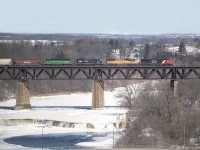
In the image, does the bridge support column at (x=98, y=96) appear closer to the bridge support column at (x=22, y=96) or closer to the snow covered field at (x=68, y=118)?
the snow covered field at (x=68, y=118)

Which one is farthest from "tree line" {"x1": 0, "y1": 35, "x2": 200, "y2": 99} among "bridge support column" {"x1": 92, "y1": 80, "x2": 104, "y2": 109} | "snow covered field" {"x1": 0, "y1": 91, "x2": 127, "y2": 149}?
"bridge support column" {"x1": 92, "y1": 80, "x2": 104, "y2": 109}

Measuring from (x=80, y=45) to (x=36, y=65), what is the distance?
91.3 metres

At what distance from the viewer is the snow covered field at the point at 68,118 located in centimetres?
5529

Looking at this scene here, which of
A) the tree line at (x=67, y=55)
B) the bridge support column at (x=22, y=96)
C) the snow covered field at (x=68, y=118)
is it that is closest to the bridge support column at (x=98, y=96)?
the snow covered field at (x=68, y=118)

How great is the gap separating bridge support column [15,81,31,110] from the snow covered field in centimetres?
106

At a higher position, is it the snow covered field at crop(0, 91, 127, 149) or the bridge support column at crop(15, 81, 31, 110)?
the bridge support column at crop(15, 81, 31, 110)

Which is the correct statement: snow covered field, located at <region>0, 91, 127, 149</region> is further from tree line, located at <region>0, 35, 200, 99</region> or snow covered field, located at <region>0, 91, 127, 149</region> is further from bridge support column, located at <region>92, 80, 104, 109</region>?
tree line, located at <region>0, 35, 200, 99</region>

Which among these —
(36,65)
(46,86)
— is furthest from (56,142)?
(46,86)

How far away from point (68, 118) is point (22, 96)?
11.0 m

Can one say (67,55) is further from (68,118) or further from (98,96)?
(68,118)

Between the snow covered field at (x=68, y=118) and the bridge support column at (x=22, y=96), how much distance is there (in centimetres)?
106

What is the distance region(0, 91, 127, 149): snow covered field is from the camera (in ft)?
181

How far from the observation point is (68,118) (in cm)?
6856

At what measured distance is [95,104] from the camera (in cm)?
7700
